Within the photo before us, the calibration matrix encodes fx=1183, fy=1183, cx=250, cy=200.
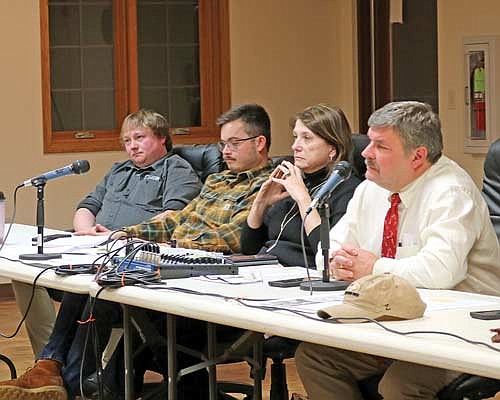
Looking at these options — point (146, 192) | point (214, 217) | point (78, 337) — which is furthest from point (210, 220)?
point (78, 337)

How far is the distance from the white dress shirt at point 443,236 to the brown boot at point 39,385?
3.91 ft

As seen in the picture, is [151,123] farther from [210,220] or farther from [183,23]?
[183,23]

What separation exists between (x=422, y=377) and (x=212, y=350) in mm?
842

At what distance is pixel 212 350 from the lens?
3637mm

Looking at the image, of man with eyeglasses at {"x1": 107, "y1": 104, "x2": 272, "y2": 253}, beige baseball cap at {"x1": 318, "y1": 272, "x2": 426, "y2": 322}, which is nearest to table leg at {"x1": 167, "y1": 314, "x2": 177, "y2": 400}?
beige baseball cap at {"x1": 318, "y1": 272, "x2": 426, "y2": 322}

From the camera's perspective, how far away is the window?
805 cm

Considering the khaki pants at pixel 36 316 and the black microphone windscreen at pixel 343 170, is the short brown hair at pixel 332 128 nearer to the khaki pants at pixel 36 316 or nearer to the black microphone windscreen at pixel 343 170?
the black microphone windscreen at pixel 343 170

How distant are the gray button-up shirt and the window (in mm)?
2240

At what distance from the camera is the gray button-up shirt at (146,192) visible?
18.1ft

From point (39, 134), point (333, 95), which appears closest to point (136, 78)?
point (39, 134)

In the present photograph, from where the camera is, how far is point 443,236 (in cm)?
338

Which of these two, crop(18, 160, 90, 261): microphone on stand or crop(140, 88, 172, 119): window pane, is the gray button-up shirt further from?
crop(140, 88, 172, 119): window pane

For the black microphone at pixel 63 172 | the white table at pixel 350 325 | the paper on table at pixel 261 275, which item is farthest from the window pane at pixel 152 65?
the white table at pixel 350 325

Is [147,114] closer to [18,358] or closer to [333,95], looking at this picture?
[18,358]
